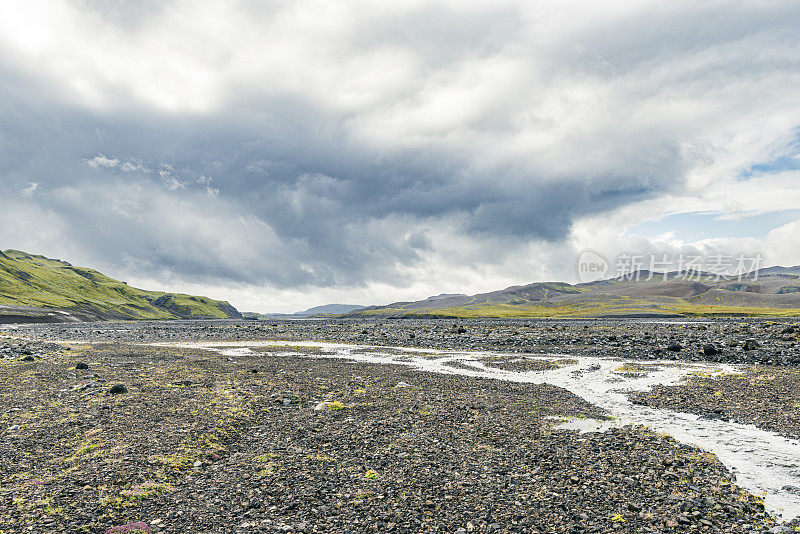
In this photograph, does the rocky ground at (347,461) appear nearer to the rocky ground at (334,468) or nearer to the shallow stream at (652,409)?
the rocky ground at (334,468)

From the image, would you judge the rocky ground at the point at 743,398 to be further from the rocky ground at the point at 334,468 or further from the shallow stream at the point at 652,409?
the rocky ground at the point at 334,468

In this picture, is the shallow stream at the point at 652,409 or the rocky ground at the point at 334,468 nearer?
the rocky ground at the point at 334,468

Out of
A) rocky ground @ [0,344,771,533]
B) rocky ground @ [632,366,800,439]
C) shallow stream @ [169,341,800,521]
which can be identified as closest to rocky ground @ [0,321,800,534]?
rocky ground @ [0,344,771,533]

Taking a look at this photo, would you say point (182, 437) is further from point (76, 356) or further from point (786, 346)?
point (786, 346)

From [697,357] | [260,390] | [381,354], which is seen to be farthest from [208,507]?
[697,357]

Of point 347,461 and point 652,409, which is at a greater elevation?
point 347,461

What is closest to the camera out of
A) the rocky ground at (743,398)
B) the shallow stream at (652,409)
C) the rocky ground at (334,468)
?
the rocky ground at (334,468)

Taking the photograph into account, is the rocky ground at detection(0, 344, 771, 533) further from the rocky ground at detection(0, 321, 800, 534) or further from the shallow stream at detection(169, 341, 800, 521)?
the shallow stream at detection(169, 341, 800, 521)

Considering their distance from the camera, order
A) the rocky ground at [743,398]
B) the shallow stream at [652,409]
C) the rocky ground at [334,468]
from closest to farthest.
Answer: the rocky ground at [334,468] → the shallow stream at [652,409] → the rocky ground at [743,398]

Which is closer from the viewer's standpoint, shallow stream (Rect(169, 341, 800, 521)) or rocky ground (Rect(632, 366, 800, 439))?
shallow stream (Rect(169, 341, 800, 521))

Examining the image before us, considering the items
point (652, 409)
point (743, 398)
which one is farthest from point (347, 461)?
point (743, 398)

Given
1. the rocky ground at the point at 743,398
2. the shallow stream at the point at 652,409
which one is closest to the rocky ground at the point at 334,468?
the shallow stream at the point at 652,409

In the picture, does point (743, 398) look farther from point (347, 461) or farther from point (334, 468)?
point (334, 468)

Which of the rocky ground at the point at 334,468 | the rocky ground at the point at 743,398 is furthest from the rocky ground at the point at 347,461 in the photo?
the rocky ground at the point at 743,398
